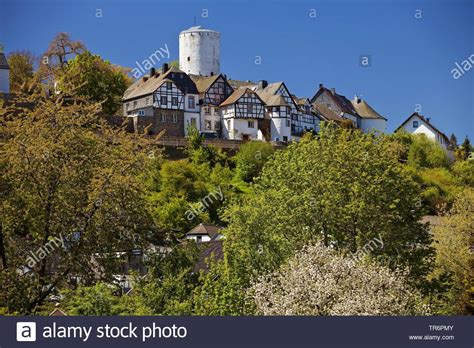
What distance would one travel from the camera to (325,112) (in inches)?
2783

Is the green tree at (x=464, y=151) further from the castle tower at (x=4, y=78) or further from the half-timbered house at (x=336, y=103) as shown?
the castle tower at (x=4, y=78)

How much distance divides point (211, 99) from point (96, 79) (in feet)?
30.6

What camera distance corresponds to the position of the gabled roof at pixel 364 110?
7369 centimetres

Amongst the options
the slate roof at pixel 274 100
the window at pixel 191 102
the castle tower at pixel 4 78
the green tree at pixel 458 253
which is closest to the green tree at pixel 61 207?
the green tree at pixel 458 253

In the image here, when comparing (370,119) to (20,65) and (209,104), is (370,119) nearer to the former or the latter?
(209,104)

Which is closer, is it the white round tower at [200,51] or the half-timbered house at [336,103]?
the white round tower at [200,51]

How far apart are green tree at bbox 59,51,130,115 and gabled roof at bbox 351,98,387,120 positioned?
20514mm

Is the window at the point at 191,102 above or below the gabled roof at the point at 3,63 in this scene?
below

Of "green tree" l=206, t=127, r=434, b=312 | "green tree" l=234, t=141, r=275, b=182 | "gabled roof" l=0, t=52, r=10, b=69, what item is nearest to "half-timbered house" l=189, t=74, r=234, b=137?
"green tree" l=234, t=141, r=275, b=182

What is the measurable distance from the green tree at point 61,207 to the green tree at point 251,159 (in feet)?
90.2

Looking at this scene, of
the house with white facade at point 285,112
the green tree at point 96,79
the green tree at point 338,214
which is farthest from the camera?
the house with white facade at point 285,112

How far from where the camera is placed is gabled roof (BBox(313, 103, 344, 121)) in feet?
227

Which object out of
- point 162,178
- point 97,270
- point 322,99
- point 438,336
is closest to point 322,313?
point 438,336

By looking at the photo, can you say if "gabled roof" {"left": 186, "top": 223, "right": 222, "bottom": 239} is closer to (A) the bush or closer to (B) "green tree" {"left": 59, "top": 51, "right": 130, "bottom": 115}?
(B) "green tree" {"left": 59, "top": 51, "right": 130, "bottom": 115}
